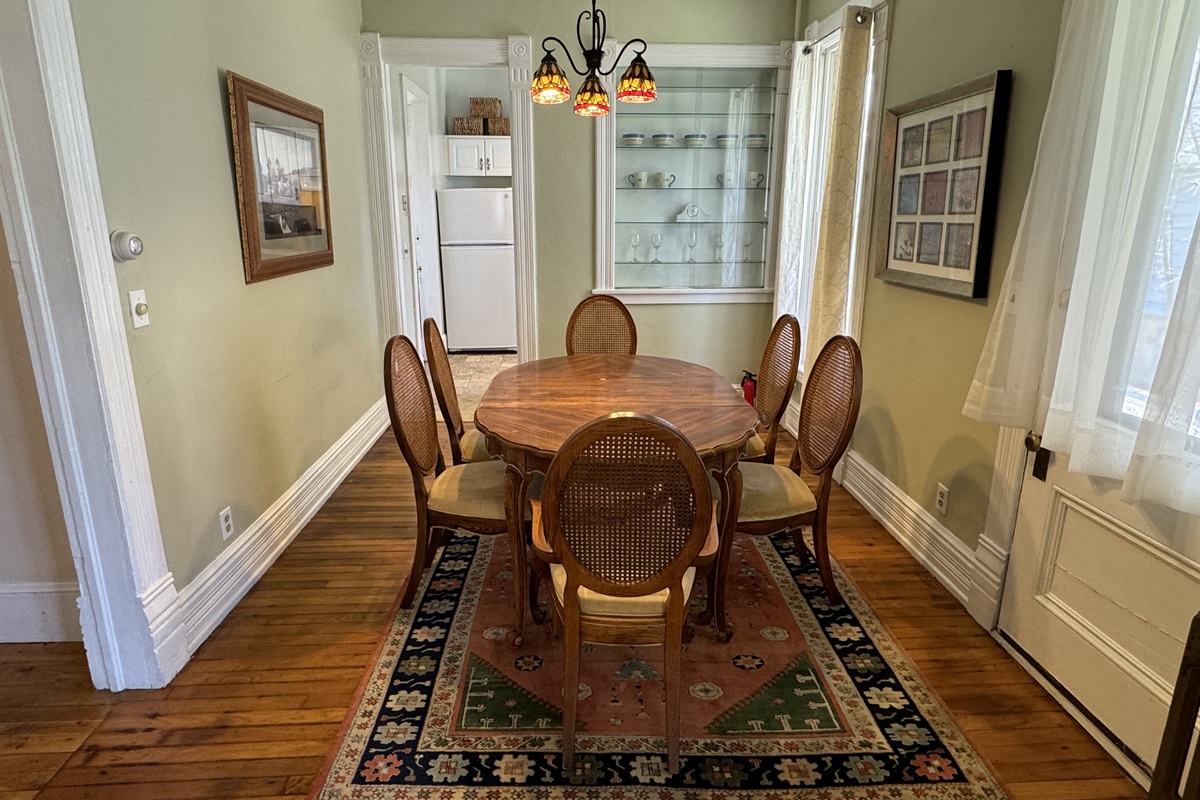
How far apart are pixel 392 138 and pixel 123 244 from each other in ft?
9.15

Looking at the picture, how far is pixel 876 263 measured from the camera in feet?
10.6

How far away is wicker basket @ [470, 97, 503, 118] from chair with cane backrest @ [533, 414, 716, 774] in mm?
5606

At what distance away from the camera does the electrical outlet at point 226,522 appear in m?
2.50

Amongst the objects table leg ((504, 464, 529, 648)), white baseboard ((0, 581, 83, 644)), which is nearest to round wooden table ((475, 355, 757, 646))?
table leg ((504, 464, 529, 648))

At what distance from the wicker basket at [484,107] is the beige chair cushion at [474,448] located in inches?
176

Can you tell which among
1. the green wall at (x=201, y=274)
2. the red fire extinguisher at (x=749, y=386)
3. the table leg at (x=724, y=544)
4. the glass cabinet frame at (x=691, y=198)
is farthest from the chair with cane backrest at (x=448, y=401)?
the red fire extinguisher at (x=749, y=386)

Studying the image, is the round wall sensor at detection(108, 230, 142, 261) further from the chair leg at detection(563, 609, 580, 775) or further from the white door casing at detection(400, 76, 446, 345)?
the white door casing at detection(400, 76, 446, 345)

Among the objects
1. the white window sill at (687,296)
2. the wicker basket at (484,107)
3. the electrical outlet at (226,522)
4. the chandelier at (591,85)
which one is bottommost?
the electrical outlet at (226,522)

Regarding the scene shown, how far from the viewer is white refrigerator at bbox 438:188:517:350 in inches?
251

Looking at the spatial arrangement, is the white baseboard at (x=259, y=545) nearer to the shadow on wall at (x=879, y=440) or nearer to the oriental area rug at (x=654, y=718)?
the oriental area rug at (x=654, y=718)

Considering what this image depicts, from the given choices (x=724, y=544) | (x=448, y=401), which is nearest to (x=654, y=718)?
(x=724, y=544)

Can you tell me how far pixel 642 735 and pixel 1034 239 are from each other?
5.84ft

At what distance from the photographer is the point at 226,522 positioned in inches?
100.0

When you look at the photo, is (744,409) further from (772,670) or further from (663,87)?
(663,87)
